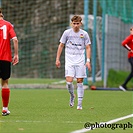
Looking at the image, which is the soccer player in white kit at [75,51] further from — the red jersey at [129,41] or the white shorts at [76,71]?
the red jersey at [129,41]

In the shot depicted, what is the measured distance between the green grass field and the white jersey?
0.94m

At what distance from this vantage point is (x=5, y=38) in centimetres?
1241

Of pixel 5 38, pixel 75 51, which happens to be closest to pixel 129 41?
pixel 75 51

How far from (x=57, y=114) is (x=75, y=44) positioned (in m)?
2.42

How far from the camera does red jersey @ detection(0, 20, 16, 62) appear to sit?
12352 mm

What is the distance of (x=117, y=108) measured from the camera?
1397 cm

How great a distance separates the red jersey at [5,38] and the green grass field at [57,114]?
3.32 ft

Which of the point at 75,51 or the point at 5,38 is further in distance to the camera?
the point at 75,51

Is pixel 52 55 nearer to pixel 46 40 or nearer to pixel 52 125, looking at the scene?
pixel 46 40

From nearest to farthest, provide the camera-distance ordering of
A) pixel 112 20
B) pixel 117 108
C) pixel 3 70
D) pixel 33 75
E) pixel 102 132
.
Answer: pixel 102 132 → pixel 3 70 → pixel 117 108 → pixel 112 20 → pixel 33 75

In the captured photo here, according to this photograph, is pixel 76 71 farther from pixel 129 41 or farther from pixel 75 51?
pixel 129 41

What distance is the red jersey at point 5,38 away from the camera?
40.5 ft

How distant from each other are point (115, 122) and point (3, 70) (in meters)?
2.50

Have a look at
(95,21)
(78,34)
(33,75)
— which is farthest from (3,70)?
(33,75)
